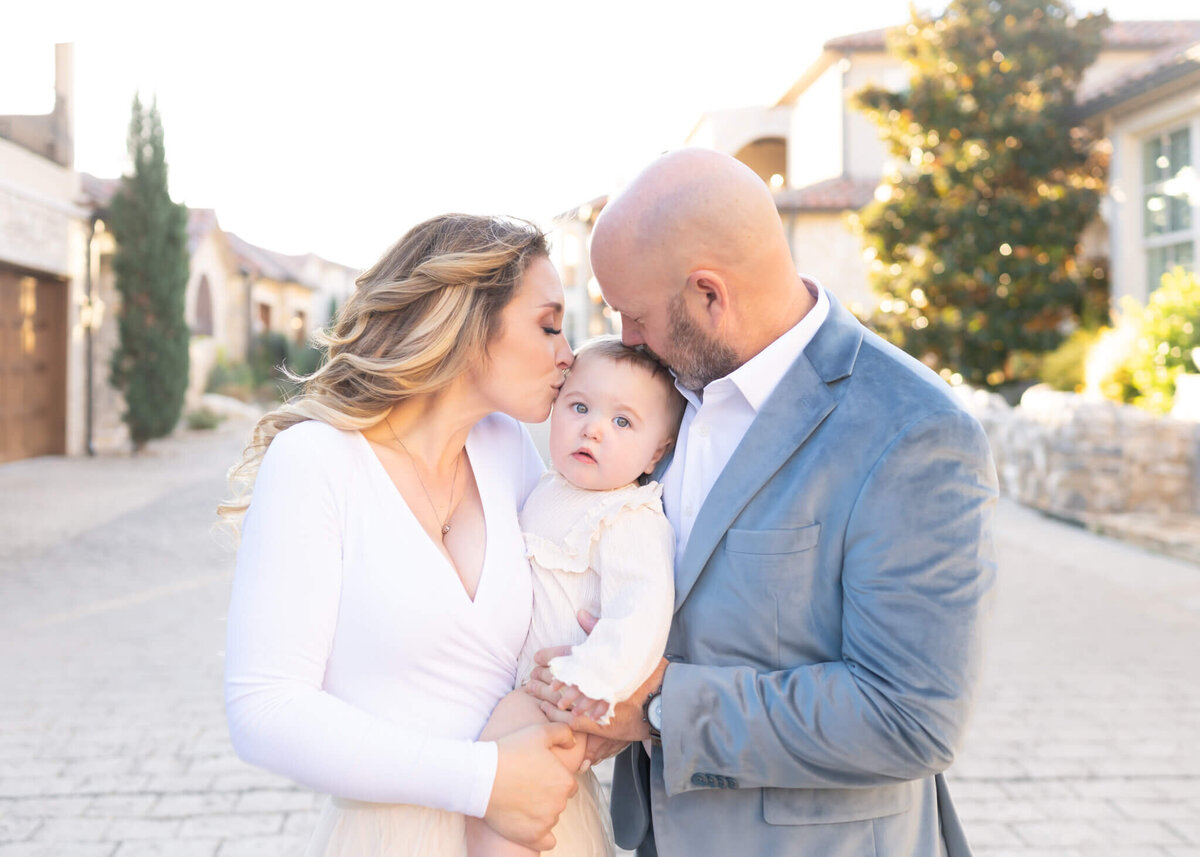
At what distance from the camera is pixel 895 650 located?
165 centimetres

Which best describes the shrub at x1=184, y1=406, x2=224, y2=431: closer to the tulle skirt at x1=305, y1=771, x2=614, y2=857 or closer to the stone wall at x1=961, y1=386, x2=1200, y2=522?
the stone wall at x1=961, y1=386, x2=1200, y2=522

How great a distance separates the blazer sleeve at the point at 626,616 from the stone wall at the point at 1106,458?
9.16 metres

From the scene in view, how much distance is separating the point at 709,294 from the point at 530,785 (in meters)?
0.94

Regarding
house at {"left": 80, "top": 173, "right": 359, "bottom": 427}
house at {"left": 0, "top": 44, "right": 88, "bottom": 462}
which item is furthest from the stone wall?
house at {"left": 80, "top": 173, "right": 359, "bottom": 427}

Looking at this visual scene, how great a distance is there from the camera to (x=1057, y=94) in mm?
15555

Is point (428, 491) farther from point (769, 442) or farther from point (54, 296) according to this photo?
point (54, 296)

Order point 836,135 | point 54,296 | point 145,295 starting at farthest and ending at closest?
point 836,135 → point 145,295 → point 54,296

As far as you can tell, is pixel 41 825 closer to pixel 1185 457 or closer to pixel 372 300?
pixel 372 300

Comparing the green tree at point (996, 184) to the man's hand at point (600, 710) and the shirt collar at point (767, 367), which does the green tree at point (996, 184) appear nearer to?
the shirt collar at point (767, 367)

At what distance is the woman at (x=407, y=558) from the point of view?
69.5 inches

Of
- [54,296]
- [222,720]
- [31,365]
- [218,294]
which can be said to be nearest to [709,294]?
[222,720]

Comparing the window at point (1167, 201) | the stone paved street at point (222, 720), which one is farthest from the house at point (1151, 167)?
the stone paved street at point (222, 720)

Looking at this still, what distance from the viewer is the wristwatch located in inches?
71.1

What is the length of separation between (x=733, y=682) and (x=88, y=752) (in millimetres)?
3983
